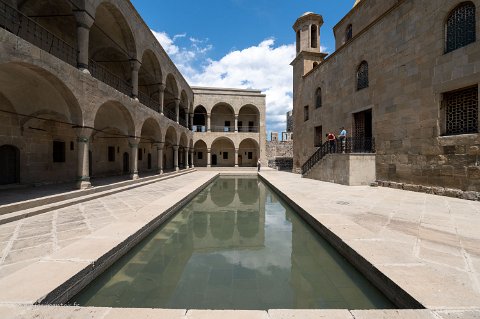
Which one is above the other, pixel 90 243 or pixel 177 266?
pixel 90 243

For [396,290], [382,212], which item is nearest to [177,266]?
[396,290]

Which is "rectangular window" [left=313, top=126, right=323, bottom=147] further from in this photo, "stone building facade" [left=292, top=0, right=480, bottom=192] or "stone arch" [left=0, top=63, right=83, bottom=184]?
"stone arch" [left=0, top=63, right=83, bottom=184]

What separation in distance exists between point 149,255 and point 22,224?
3.72 m

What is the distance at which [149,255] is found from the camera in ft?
15.0

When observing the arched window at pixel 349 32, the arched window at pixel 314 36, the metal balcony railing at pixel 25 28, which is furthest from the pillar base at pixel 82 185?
the arched window at pixel 314 36

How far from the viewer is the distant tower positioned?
66.2 feet

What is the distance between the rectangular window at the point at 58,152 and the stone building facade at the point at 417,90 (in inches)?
675

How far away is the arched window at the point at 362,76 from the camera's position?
42.9 ft

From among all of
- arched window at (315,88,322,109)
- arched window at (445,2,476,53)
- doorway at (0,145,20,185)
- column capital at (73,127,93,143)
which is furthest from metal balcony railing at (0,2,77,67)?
arched window at (315,88,322,109)

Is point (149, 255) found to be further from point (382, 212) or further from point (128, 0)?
point (128, 0)

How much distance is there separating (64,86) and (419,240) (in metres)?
11.3

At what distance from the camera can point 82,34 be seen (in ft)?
29.1

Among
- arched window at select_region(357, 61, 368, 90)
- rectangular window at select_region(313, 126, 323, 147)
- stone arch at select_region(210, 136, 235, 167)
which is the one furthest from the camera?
stone arch at select_region(210, 136, 235, 167)

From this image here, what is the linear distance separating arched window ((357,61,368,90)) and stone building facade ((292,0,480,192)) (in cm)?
6
